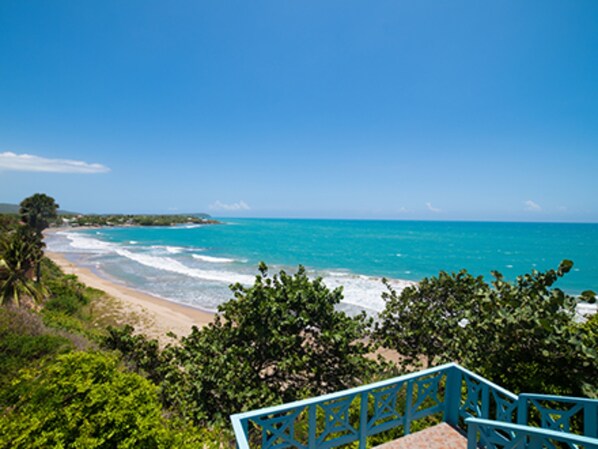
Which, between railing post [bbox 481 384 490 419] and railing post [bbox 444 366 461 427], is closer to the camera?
railing post [bbox 481 384 490 419]

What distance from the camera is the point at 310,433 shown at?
13.6 feet

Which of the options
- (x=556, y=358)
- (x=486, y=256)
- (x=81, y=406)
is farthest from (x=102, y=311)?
(x=486, y=256)

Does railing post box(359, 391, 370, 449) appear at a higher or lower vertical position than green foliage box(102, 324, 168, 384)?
higher

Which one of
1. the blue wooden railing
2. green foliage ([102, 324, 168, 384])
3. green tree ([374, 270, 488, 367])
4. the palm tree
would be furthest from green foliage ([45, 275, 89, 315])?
green tree ([374, 270, 488, 367])

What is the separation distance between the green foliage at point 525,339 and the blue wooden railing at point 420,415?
58 cm

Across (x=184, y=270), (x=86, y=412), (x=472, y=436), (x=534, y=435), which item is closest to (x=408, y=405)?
(x=472, y=436)

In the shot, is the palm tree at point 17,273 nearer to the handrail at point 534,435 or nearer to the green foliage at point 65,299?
the green foliage at point 65,299

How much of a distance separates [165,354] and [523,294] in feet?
30.2

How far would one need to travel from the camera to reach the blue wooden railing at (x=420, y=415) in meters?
3.53

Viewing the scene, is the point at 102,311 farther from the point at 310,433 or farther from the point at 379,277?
the point at 379,277

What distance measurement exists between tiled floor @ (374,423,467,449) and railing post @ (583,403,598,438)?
1.72m

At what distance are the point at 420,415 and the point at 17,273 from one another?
19.5 m

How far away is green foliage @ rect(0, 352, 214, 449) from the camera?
3824 millimetres

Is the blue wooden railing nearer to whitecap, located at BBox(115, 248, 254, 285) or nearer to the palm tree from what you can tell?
the palm tree
